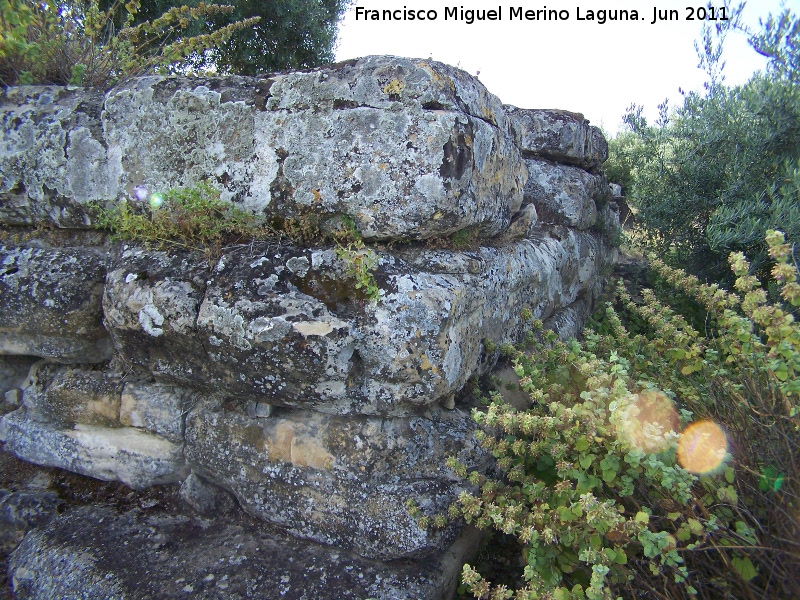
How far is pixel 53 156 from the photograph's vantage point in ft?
9.09

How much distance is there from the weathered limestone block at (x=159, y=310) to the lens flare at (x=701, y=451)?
197cm

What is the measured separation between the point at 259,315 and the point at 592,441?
139 cm

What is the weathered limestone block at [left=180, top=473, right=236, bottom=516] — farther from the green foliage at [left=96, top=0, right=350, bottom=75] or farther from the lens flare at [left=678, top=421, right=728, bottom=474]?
the green foliage at [left=96, top=0, right=350, bottom=75]

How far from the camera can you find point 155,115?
258 cm

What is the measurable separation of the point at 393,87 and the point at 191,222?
1.12 m

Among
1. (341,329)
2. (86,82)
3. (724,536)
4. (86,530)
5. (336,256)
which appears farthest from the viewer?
(86,82)

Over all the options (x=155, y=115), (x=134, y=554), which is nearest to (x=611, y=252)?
(x=155, y=115)

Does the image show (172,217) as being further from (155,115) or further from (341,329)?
(341,329)

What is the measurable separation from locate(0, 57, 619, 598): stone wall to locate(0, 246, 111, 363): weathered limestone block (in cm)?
1

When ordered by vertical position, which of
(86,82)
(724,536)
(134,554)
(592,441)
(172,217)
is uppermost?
(86,82)

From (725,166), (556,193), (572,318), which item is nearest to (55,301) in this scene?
(572,318)

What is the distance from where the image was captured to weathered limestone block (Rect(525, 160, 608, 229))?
4.50 metres

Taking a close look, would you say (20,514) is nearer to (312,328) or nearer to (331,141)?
(312,328)

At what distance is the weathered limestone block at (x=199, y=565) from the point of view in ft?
7.06
